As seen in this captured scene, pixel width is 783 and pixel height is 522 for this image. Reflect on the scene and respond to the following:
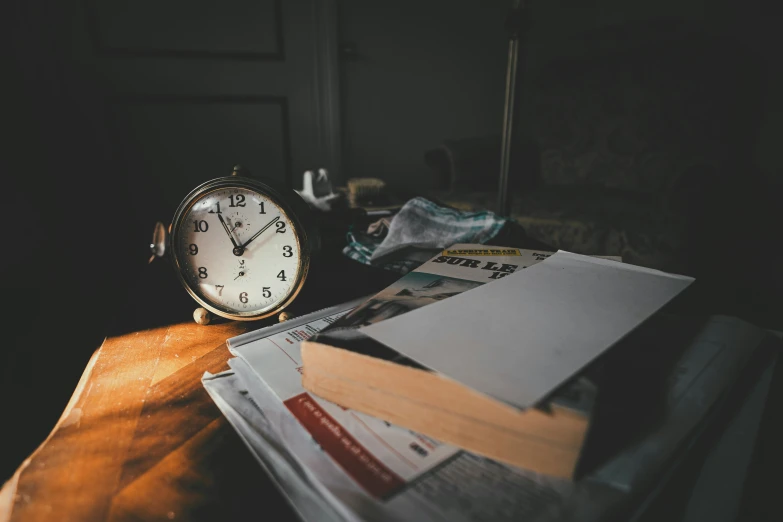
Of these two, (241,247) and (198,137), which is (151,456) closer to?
(241,247)

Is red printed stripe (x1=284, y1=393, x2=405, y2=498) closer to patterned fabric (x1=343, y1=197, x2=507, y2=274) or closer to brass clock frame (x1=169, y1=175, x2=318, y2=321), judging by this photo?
brass clock frame (x1=169, y1=175, x2=318, y2=321)

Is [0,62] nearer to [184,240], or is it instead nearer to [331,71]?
[331,71]

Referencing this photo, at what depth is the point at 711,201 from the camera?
1.53 meters

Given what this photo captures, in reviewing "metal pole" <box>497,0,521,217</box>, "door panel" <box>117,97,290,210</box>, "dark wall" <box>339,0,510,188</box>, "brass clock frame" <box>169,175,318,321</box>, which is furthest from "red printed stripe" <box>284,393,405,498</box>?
"dark wall" <box>339,0,510,188</box>

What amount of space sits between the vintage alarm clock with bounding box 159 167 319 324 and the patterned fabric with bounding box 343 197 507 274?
222mm

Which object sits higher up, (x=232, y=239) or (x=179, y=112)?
(x=179, y=112)

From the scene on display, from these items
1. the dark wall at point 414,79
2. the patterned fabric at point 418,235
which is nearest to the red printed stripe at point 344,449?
the patterned fabric at point 418,235

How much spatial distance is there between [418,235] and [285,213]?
1.04 feet

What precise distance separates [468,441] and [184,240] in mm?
410

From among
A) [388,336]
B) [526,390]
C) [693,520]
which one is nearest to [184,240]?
[388,336]

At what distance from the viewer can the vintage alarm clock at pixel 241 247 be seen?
511mm

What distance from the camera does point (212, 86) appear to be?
73.8 inches

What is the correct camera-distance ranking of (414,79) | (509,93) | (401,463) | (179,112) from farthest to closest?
1. (414,79)
2. (179,112)
3. (509,93)
4. (401,463)

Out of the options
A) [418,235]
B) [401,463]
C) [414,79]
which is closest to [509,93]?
[418,235]
